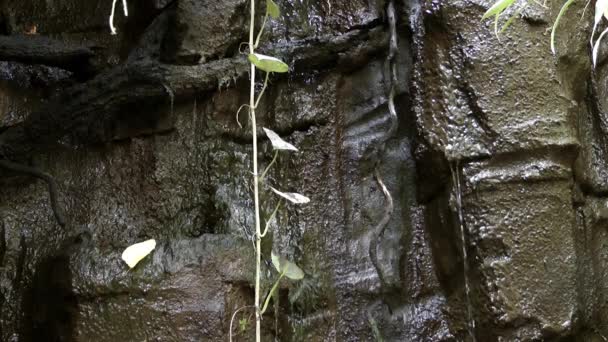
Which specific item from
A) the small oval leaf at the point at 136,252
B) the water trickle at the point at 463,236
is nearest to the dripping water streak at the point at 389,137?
the water trickle at the point at 463,236

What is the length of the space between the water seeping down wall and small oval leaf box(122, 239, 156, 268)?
4cm

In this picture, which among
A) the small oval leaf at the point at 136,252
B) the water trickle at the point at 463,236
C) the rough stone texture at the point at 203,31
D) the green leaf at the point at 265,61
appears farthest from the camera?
the rough stone texture at the point at 203,31

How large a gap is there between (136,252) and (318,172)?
2.84 ft

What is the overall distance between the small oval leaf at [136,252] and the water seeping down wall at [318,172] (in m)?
0.04

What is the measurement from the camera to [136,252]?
7.84ft

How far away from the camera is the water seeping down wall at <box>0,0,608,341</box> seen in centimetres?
245

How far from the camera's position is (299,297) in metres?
2.70

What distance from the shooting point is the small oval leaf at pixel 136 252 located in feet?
7.77

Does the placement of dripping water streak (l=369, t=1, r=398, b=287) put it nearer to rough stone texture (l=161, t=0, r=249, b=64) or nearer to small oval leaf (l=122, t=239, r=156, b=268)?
rough stone texture (l=161, t=0, r=249, b=64)

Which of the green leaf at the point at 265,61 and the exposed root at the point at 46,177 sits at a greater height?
the green leaf at the point at 265,61

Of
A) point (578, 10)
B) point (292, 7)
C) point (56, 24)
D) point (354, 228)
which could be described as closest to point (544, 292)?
point (354, 228)

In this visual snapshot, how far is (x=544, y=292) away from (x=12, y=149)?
6.81 feet

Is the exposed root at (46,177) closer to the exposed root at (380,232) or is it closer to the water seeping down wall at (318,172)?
the water seeping down wall at (318,172)

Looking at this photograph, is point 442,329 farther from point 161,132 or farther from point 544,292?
point 161,132
